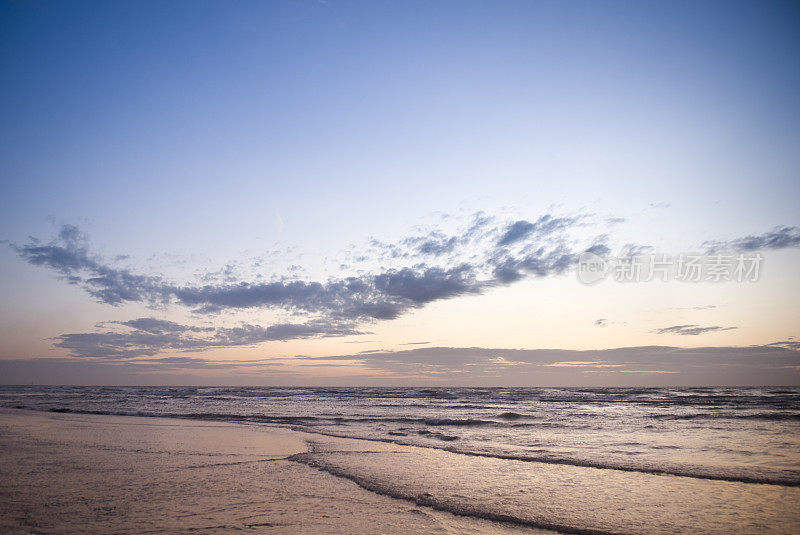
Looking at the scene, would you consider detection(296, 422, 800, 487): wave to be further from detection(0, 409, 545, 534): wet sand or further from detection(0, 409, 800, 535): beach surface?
detection(0, 409, 545, 534): wet sand

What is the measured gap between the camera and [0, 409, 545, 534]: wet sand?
4.09 m

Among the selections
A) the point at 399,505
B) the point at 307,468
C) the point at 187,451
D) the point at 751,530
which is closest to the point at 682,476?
the point at 751,530

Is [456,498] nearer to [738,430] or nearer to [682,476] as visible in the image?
[682,476]

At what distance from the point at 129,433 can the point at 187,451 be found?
15.5 ft

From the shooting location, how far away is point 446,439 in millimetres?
12289

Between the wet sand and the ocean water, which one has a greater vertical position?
the wet sand

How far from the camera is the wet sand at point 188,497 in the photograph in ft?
13.4

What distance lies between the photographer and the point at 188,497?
505cm

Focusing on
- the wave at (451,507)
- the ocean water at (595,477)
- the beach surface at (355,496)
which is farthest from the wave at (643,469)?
the wave at (451,507)

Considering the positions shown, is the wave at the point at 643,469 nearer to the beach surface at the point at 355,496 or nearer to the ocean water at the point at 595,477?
A: the ocean water at the point at 595,477

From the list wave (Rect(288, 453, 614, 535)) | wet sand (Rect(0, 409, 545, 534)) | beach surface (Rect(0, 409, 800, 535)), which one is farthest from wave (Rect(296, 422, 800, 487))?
wet sand (Rect(0, 409, 545, 534))

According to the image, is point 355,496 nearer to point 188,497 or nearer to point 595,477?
point 188,497

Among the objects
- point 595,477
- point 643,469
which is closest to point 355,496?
point 595,477

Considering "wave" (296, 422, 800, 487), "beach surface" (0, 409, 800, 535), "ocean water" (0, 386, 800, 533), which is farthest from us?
"wave" (296, 422, 800, 487)
